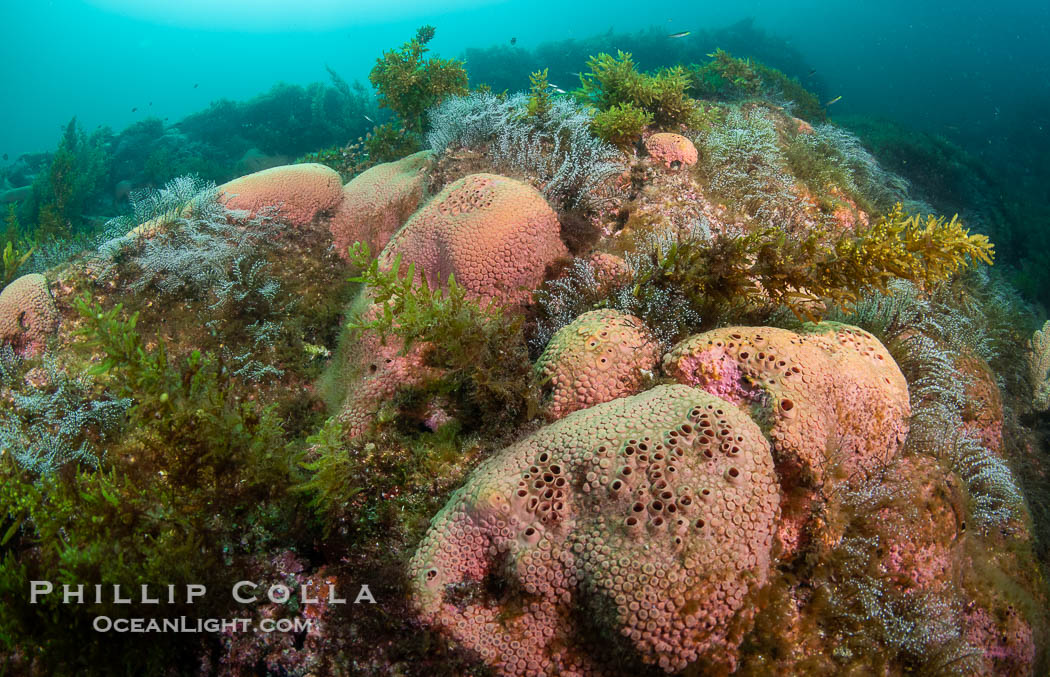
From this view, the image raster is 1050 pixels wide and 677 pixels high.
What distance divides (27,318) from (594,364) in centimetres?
541

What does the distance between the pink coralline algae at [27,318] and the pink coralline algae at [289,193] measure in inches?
77.1

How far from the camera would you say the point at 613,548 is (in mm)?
2133

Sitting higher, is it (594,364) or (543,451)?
(594,364)

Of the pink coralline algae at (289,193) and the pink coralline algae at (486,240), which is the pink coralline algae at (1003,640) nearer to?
the pink coralline algae at (486,240)

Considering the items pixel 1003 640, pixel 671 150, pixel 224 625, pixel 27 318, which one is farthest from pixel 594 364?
pixel 27 318

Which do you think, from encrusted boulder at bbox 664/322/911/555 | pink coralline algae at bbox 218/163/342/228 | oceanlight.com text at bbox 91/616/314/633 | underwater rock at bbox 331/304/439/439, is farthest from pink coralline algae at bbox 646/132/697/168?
oceanlight.com text at bbox 91/616/314/633

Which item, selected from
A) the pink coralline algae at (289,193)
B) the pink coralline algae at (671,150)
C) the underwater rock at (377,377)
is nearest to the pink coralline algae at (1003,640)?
the underwater rock at (377,377)

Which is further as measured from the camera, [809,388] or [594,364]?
[594,364]

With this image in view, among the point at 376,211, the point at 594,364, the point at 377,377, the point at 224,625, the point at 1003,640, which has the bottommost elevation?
the point at 1003,640

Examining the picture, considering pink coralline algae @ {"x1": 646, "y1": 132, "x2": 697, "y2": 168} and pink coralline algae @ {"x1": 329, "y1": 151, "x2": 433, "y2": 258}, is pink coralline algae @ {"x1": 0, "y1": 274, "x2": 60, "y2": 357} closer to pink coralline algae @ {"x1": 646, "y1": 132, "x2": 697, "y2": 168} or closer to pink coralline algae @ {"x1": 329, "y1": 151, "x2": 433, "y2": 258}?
pink coralline algae @ {"x1": 329, "y1": 151, "x2": 433, "y2": 258}

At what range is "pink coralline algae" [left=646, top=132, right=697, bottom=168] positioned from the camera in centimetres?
548

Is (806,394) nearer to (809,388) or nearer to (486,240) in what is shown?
(809,388)

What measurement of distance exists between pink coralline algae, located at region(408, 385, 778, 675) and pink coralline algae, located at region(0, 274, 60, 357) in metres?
4.67

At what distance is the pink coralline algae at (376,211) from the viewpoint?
5594 mm
